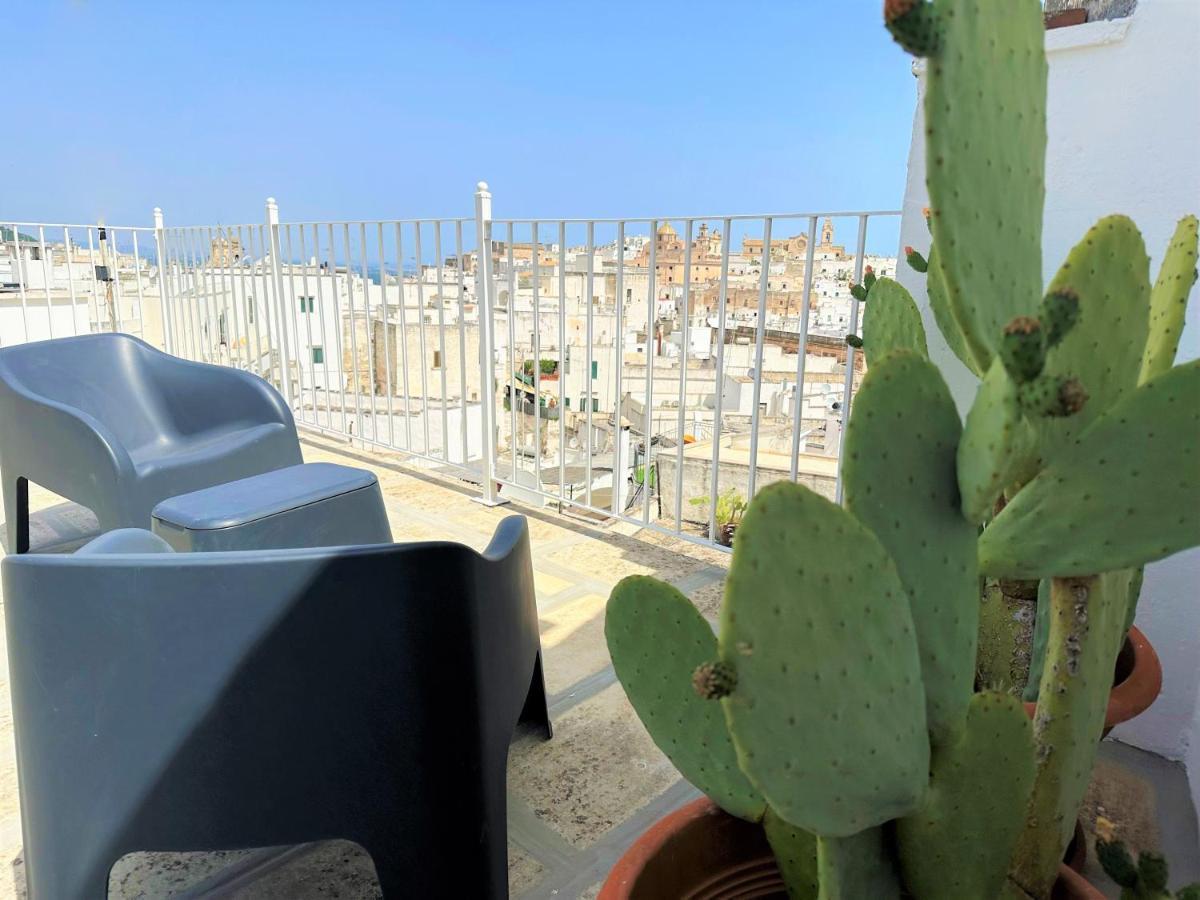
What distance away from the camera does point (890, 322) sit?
1.24 metres

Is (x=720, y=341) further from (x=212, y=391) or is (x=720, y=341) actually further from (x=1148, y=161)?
(x=212, y=391)

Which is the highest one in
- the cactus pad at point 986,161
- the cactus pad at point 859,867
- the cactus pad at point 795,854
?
the cactus pad at point 986,161

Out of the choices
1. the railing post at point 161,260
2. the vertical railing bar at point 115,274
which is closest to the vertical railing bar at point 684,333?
the railing post at point 161,260

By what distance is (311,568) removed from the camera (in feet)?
3.20

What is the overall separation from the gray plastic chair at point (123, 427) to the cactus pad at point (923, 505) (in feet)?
7.22

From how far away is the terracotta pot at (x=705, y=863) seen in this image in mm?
900

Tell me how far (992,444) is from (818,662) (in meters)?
0.22

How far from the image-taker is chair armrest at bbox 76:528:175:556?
3.67 feet

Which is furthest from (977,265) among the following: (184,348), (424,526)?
(184,348)

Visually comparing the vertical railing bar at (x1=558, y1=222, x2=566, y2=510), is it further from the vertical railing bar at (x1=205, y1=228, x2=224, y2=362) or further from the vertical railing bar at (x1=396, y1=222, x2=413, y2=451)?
the vertical railing bar at (x1=205, y1=228, x2=224, y2=362)

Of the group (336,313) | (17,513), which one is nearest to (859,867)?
(17,513)

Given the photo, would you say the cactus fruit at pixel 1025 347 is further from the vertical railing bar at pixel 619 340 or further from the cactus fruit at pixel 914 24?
the vertical railing bar at pixel 619 340

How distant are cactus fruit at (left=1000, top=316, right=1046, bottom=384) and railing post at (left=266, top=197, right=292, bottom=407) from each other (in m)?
4.34

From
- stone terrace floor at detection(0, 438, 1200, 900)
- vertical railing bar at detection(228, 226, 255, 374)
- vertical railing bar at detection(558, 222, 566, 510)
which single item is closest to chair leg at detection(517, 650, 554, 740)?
stone terrace floor at detection(0, 438, 1200, 900)
